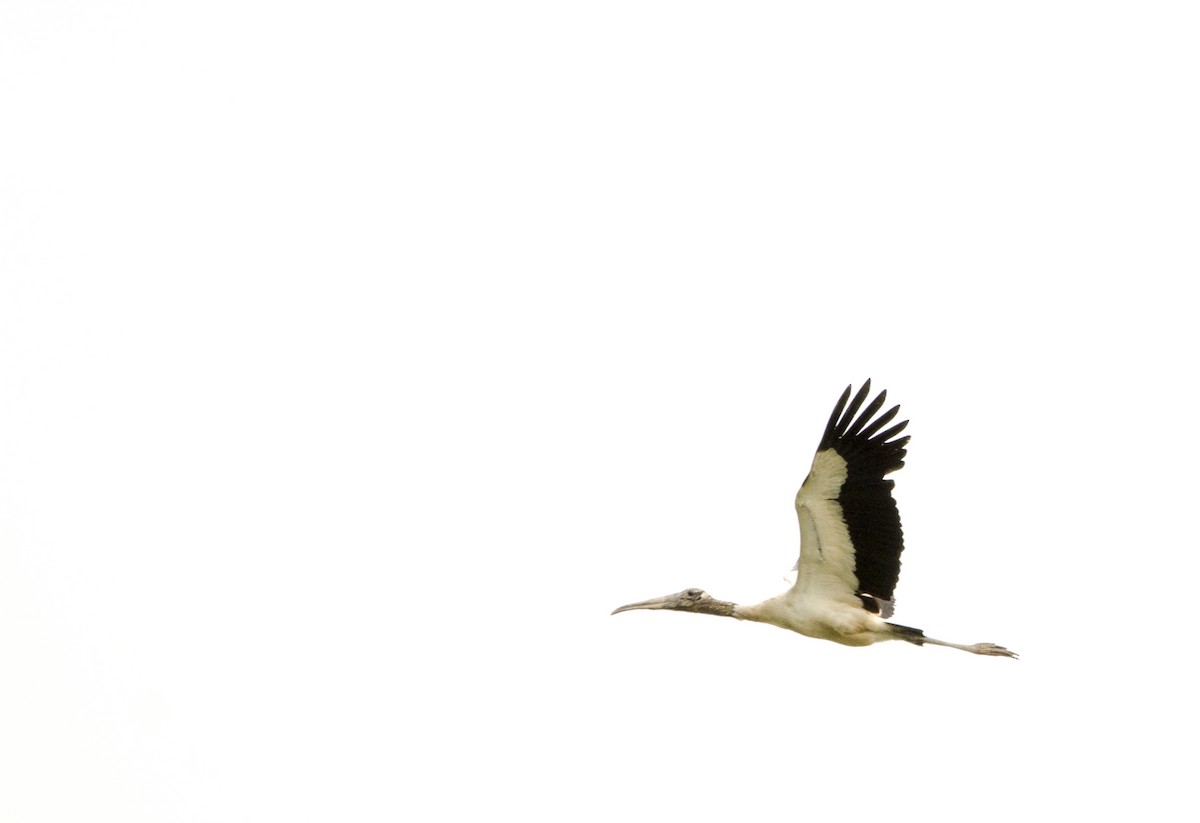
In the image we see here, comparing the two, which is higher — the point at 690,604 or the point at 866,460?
the point at 866,460

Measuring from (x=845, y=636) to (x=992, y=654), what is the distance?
1709 millimetres

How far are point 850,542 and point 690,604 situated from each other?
259cm

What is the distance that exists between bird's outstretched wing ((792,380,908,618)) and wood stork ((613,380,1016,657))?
0.03 feet

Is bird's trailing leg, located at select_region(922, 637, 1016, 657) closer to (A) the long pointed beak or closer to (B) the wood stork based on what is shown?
(B) the wood stork

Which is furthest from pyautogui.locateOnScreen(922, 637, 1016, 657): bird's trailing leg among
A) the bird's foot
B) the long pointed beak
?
the long pointed beak

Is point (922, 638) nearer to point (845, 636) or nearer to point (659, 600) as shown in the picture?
point (845, 636)

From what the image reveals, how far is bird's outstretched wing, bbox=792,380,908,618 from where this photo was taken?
2672 centimetres

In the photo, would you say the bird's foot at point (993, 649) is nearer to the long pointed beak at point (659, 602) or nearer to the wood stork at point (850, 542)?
the wood stork at point (850, 542)

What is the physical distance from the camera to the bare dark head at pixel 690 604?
28.6 m

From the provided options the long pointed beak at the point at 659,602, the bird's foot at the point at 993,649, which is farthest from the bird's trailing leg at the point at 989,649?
the long pointed beak at the point at 659,602

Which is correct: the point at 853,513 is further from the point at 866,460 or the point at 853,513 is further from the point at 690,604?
the point at 690,604

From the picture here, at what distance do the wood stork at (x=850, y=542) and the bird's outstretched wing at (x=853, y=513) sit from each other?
Answer: 0.01 metres

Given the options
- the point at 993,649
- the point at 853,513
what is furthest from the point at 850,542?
the point at 993,649

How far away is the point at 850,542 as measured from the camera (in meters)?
27.2
